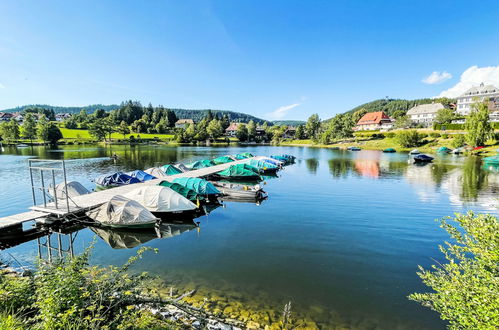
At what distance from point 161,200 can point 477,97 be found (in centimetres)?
16734

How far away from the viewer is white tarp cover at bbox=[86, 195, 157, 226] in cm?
2003

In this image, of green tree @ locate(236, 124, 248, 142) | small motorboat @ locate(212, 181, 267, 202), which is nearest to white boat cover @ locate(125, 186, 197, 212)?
small motorboat @ locate(212, 181, 267, 202)

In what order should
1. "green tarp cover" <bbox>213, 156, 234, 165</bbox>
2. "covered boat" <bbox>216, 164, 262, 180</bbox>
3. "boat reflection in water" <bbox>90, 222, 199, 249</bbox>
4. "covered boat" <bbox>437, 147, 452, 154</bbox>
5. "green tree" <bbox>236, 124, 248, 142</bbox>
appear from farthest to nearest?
"green tree" <bbox>236, 124, 248, 142</bbox>
"covered boat" <bbox>437, 147, 452, 154</bbox>
"green tarp cover" <bbox>213, 156, 234, 165</bbox>
"covered boat" <bbox>216, 164, 262, 180</bbox>
"boat reflection in water" <bbox>90, 222, 199, 249</bbox>

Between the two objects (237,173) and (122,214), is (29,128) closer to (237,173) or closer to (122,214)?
(237,173)

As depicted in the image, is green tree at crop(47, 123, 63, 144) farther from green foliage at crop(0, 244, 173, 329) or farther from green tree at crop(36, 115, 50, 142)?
green foliage at crop(0, 244, 173, 329)

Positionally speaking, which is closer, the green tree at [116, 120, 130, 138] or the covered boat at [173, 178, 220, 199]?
the covered boat at [173, 178, 220, 199]

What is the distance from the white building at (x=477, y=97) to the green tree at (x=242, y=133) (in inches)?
5071

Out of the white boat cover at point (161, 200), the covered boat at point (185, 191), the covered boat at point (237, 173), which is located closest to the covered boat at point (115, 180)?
the covered boat at point (185, 191)

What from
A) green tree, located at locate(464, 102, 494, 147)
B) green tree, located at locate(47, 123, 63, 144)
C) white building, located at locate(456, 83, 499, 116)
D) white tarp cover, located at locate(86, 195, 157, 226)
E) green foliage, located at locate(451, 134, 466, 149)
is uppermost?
white building, located at locate(456, 83, 499, 116)

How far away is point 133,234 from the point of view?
20.1m

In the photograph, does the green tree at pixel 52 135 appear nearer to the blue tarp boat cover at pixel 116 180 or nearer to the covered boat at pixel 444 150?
the blue tarp boat cover at pixel 116 180

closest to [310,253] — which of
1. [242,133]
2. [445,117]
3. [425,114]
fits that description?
[445,117]

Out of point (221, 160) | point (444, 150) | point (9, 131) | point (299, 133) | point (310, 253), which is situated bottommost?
point (310, 253)

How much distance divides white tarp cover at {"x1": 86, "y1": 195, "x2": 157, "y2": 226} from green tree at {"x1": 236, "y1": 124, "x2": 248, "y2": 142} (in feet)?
526
